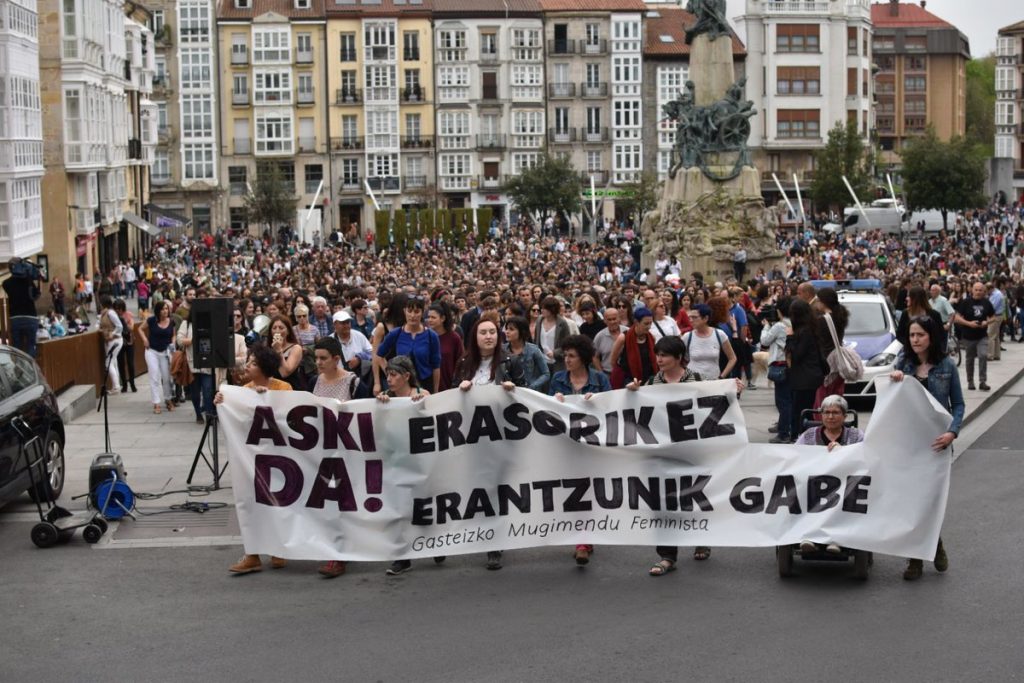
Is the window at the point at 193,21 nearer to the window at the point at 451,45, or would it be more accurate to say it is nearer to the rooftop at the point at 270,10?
the rooftop at the point at 270,10

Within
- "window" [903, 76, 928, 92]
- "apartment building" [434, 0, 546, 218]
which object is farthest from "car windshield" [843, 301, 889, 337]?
"window" [903, 76, 928, 92]

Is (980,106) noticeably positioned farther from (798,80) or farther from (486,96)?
(486,96)

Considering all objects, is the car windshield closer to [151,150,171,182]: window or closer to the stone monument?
the stone monument

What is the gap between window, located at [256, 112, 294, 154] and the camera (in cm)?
9231

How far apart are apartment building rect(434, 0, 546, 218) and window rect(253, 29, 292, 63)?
792cm

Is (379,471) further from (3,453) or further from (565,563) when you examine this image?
(3,453)

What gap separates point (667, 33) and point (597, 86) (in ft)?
18.5

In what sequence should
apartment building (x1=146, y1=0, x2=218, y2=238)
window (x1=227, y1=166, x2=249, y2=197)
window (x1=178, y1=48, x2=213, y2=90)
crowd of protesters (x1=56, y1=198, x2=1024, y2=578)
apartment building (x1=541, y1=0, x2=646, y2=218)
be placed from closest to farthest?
crowd of protesters (x1=56, y1=198, x2=1024, y2=578)
apartment building (x1=146, y1=0, x2=218, y2=238)
window (x1=178, y1=48, x2=213, y2=90)
window (x1=227, y1=166, x2=249, y2=197)
apartment building (x1=541, y1=0, x2=646, y2=218)

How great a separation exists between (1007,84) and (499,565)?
391 feet

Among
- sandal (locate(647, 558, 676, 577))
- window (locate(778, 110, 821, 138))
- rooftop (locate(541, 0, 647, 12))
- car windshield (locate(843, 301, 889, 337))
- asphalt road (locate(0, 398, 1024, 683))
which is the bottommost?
asphalt road (locate(0, 398, 1024, 683))

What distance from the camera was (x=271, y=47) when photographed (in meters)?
91.9

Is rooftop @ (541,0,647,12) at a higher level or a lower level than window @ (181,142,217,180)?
higher

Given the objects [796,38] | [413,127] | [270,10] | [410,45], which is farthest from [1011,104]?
[270,10]

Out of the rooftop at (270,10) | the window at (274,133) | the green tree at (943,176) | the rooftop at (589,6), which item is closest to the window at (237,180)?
the window at (274,133)
